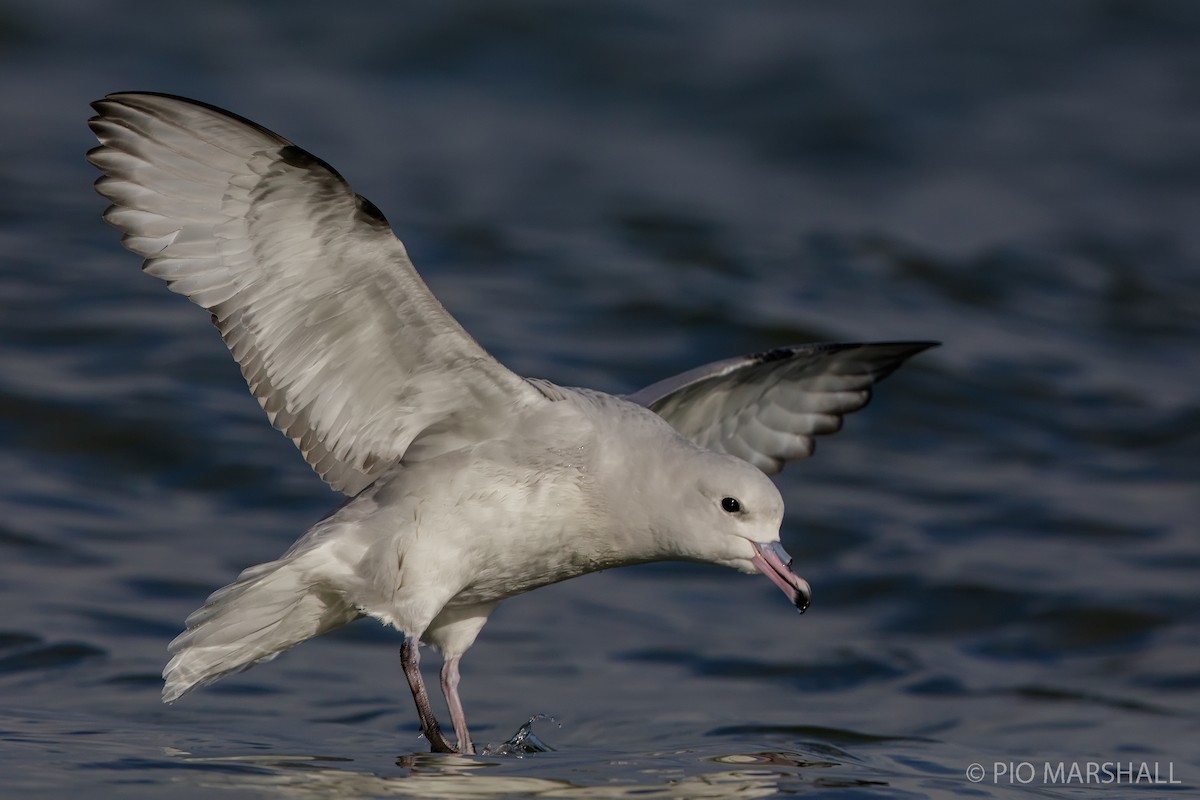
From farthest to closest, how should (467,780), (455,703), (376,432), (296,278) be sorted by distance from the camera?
(455,703) < (376,432) < (296,278) < (467,780)

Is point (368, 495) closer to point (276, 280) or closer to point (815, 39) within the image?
point (276, 280)

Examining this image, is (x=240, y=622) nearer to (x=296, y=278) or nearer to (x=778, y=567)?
(x=296, y=278)

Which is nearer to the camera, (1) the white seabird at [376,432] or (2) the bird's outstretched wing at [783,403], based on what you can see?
(1) the white seabird at [376,432]

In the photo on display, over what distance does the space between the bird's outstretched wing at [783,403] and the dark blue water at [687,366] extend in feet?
3.59

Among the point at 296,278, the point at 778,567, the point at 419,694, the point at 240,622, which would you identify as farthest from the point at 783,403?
the point at 240,622

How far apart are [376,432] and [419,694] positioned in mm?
878

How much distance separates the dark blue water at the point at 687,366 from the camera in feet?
20.6

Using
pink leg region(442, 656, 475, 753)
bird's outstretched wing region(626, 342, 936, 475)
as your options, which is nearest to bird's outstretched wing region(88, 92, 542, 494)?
pink leg region(442, 656, 475, 753)

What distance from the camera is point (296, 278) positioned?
521cm

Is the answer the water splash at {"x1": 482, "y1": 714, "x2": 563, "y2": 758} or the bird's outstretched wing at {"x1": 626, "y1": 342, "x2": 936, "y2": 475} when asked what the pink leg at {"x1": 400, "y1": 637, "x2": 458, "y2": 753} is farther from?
the bird's outstretched wing at {"x1": 626, "y1": 342, "x2": 936, "y2": 475}

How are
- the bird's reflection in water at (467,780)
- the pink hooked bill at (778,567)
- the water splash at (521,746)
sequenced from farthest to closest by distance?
1. the water splash at (521,746)
2. the pink hooked bill at (778,567)
3. the bird's reflection in water at (467,780)

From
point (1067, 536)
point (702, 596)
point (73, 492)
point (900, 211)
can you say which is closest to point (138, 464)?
point (73, 492)

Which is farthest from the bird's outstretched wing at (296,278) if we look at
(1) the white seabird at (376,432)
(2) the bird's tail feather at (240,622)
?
(2) the bird's tail feather at (240,622)

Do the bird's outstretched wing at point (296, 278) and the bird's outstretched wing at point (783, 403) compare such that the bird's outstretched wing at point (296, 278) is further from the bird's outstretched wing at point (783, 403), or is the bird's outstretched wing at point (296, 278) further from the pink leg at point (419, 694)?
the bird's outstretched wing at point (783, 403)
